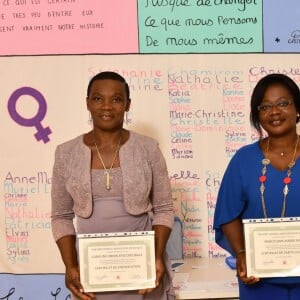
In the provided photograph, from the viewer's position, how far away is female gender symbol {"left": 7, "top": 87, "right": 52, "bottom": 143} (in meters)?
2.93

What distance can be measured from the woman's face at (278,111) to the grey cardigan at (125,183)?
40 centimetres

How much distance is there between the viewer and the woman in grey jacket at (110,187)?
179 centimetres

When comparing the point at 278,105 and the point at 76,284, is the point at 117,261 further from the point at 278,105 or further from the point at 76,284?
the point at 278,105

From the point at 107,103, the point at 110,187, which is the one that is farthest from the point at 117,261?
the point at 107,103

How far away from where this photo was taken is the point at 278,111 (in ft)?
5.79

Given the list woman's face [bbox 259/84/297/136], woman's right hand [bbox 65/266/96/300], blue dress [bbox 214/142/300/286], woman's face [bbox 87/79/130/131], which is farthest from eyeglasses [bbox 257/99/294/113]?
woman's right hand [bbox 65/266/96/300]

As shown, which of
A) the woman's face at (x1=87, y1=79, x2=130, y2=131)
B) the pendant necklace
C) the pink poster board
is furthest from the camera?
the pink poster board

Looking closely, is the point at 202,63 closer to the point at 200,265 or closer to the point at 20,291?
the point at 200,265

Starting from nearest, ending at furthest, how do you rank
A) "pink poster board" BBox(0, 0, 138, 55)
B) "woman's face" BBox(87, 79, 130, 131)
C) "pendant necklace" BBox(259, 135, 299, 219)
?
"pendant necklace" BBox(259, 135, 299, 219) < "woman's face" BBox(87, 79, 130, 131) < "pink poster board" BBox(0, 0, 138, 55)

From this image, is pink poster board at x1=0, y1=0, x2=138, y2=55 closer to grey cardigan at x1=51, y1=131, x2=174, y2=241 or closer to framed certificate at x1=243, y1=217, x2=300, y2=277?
grey cardigan at x1=51, y1=131, x2=174, y2=241

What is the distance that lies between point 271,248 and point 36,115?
1.65 meters

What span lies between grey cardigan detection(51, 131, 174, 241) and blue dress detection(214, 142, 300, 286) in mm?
210

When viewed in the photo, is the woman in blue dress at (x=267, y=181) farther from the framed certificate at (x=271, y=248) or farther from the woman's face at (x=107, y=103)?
the woman's face at (x=107, y=103)

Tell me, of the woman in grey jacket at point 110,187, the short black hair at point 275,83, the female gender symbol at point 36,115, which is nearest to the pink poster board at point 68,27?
the female gender symbol at point 36,115
